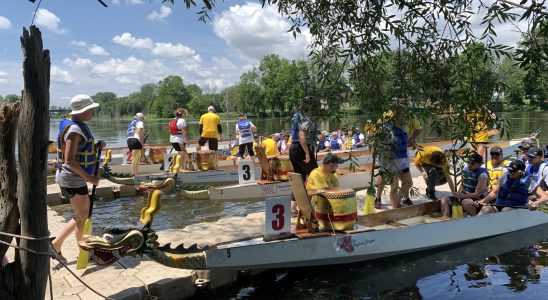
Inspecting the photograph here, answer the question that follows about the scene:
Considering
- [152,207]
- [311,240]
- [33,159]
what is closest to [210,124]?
[311,240]

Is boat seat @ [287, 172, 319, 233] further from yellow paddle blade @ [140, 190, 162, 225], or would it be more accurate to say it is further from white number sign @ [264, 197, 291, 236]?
yellow paddle blade @ [140, 190, 162, 225]

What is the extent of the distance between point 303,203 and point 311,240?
469mm

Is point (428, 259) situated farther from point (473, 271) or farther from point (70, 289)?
point (70, 289)

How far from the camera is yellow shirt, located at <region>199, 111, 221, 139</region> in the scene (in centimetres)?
1323

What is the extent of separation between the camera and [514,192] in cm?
739

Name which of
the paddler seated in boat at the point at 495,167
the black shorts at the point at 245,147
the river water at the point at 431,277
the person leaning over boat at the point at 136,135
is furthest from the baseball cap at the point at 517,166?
the person leaning over boat at the point at 136,135

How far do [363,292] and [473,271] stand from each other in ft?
6.29

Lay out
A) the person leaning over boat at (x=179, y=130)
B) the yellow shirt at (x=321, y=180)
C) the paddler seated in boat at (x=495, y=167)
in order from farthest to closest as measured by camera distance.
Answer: the person leaning over boat at (x=179, y=130) < the paddler seated in boat at (x=495, y=167) < the yellow shirt at (x=321, y=180)

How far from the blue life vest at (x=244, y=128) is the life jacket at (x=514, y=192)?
7.56 meters

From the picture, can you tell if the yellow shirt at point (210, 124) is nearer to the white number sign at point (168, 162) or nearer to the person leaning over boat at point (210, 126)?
the person leaning over boat at point (210, 126)

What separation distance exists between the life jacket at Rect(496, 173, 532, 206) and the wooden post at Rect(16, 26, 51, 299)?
6.81m

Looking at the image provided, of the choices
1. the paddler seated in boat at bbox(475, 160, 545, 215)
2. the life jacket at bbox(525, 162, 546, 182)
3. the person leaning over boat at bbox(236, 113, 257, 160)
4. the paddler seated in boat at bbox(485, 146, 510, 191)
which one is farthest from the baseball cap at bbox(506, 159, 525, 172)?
the person leaning over boat at bbox(236, 113, 257, 160)

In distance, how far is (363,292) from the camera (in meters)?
5.75

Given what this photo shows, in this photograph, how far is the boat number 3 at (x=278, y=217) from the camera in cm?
553
